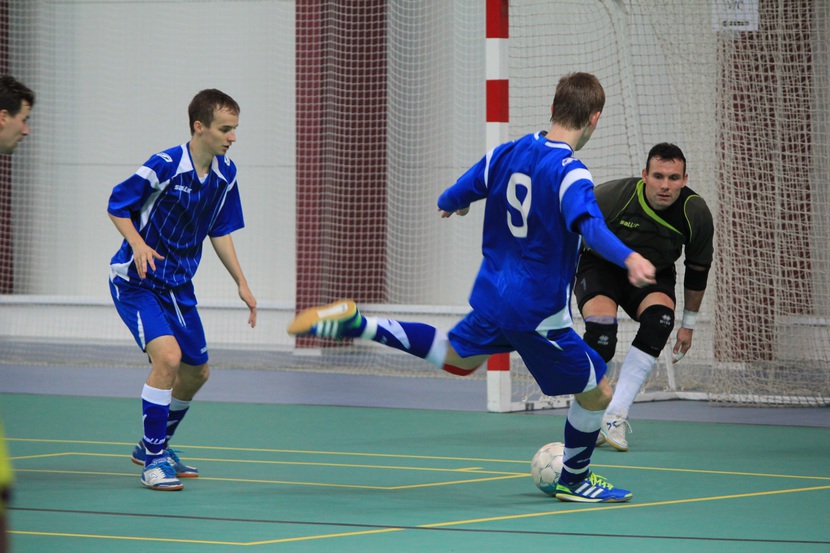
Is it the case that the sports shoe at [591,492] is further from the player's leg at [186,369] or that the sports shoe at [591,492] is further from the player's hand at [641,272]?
the player's leg at [186,369]

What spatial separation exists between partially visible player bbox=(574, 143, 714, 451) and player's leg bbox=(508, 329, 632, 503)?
1.43m

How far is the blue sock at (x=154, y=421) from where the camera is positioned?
5277 millimetres

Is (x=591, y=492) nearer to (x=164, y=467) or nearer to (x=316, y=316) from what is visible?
(x=316, y=316)

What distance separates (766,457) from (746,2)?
3.96 meters

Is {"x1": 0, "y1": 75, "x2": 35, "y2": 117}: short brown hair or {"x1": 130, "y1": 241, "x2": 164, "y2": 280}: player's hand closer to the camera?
{"x1": 0, "y1": 75, "x2": 35, "y2": 117}: short brown hair

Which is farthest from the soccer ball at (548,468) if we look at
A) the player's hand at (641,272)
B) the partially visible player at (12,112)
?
the partially visible player at (12,112)

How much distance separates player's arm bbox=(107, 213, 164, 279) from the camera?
5133 millimetres

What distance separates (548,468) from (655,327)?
1.70m

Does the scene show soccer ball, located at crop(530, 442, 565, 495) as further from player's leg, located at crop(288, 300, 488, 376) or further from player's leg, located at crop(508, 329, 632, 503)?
player's leg, located at crop(288, 300, 488, 376)

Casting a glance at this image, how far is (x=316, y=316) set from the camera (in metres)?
4.68

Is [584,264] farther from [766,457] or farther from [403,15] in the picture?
[403,15]

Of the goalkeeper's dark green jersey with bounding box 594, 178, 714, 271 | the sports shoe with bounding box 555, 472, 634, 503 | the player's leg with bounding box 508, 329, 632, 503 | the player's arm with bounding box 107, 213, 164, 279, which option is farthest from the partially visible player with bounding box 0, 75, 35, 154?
the goalkeeper's dark green jersey with bounding box 594, 178, 714, 271

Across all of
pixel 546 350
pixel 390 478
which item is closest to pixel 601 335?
pixel 390 478

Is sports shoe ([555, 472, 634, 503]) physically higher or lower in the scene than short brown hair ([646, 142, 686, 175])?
lower
